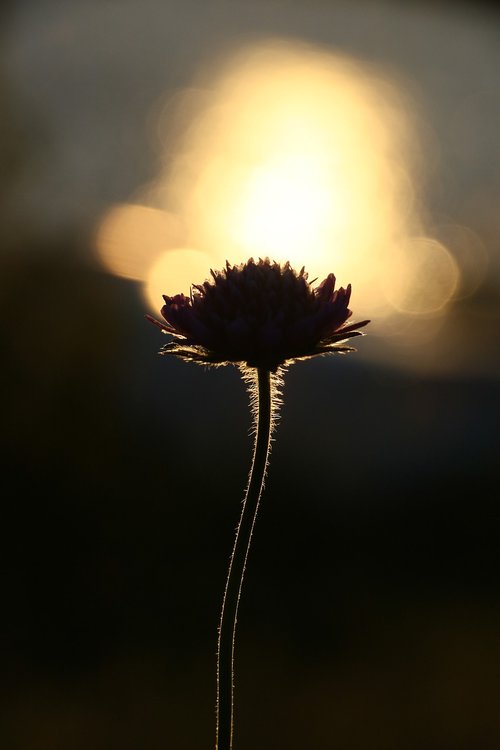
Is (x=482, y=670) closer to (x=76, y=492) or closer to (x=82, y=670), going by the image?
(x=82, y=670)

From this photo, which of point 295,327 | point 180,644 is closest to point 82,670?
point 180,644

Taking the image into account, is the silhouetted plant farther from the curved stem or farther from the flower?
the curved stem

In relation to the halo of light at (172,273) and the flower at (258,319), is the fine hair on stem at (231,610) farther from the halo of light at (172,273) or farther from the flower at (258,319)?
the halo of light at (172,273)

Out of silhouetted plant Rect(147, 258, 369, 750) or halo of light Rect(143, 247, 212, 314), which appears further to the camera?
halo of light Rect(143, 247, 212, 314)

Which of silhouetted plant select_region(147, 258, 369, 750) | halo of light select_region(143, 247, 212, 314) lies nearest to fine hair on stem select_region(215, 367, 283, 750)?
silhouetted plant select_region(147, 258, 369, 750)

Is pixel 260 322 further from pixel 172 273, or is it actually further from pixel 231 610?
pixel 172 273

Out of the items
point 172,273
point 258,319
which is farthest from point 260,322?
point 172,273

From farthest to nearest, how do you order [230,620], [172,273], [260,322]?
[172,273], [260,322], [230,620]

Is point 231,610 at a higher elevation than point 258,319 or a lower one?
lower
